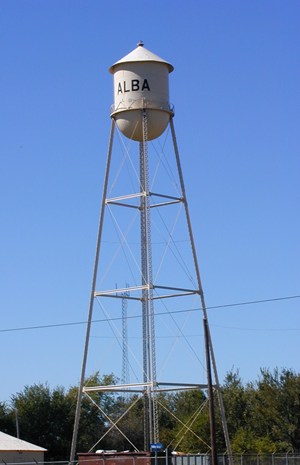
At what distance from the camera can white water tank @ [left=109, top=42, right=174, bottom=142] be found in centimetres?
4825

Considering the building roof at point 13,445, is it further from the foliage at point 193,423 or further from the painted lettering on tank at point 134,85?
the painted lettering on tank at point 134,85

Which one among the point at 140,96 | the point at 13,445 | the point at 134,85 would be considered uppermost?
the point at 134,85

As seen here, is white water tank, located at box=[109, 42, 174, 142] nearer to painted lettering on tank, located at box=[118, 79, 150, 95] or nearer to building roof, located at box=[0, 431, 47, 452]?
painted lettering on tank, located at box=[118, 79, 150, 95]

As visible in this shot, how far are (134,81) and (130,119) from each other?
167 cm

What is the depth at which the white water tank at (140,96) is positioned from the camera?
48250 mm

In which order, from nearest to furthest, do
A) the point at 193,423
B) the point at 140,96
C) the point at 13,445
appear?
the point at 140,96, the point at 13,445, the point at 193,423

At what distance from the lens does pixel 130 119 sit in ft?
158

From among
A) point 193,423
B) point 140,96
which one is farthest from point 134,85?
point 193,423

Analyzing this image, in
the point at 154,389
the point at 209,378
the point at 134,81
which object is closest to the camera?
the point at 209,378

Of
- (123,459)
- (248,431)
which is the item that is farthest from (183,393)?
(123,459)

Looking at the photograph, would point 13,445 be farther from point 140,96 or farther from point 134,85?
point 134,85

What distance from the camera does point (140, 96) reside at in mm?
48344

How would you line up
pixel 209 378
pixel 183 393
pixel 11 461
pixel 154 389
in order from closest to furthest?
pixel 209 378 → pixel 154 389 → pixel 11 461 → pixel 183 393

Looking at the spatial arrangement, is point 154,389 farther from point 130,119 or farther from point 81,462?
point 130,119
